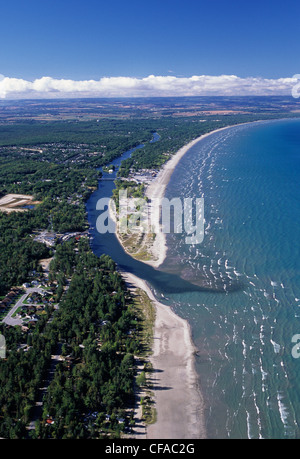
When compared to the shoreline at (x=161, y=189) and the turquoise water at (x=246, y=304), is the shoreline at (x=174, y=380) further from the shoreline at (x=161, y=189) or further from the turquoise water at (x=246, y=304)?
the shoreline at (x=161, y=189)

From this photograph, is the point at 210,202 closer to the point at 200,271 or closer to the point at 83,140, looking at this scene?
the point at 200,271

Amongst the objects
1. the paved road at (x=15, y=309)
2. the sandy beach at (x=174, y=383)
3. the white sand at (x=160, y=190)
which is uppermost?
the white sand at (x=160, y=190)

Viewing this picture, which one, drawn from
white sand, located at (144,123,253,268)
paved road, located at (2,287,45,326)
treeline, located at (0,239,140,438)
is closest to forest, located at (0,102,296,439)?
treeline, located at (0,239,140,438)

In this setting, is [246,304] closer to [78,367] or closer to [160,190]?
[78,367]

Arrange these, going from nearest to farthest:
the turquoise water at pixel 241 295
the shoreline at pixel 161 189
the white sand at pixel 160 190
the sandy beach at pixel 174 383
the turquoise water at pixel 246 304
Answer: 1. the sandy beach at pixel 174 383
2. the turquoise water at pixel 246 304
3. the turquoise water at pixel 241 295
4. the shoreline at pixel 161 189
5. the white sand at pixel 160 190

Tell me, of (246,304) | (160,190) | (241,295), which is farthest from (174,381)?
(160,190)

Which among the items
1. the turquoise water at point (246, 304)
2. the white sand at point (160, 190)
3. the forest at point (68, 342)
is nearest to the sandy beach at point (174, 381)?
the turquoise water at point (246, 304)

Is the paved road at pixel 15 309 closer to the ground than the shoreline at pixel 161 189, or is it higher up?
closer to the ground
